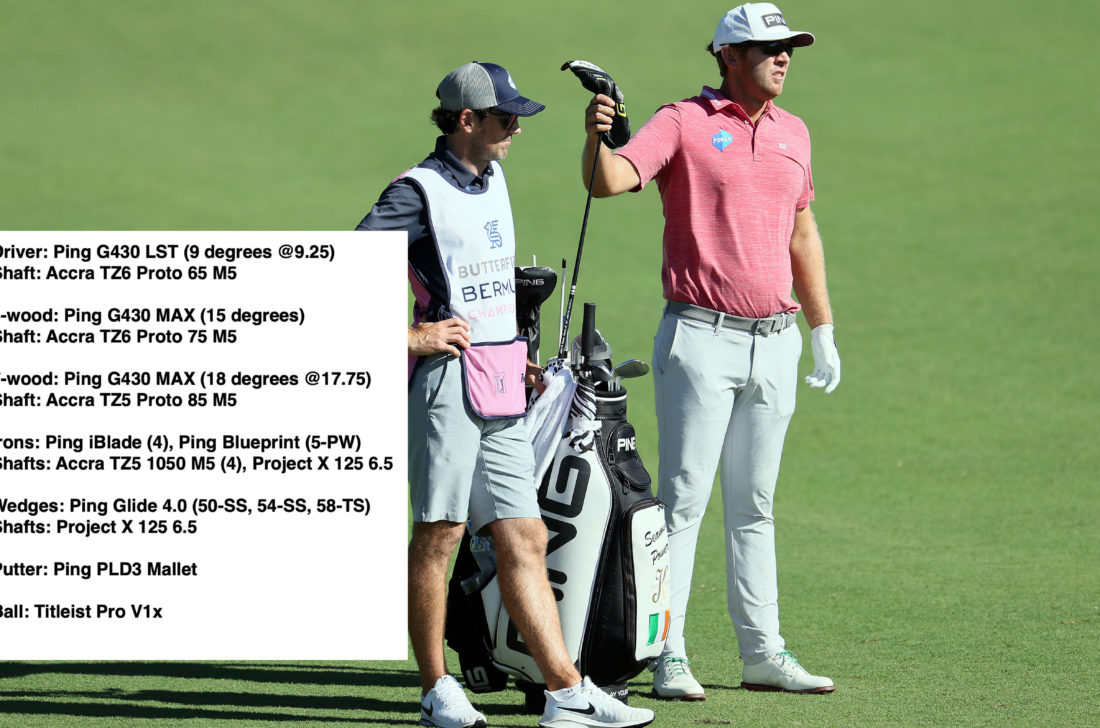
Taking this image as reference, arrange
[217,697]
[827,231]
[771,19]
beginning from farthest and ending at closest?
[827,231] → [771,19] → [217,697]

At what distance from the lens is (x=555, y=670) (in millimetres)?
4012

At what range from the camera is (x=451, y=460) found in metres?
4.02

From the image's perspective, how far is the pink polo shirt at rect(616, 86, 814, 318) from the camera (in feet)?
15.2

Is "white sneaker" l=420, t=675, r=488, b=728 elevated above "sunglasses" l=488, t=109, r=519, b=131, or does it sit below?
below

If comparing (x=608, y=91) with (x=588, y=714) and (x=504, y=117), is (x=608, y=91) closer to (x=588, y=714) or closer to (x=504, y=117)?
(x=504, y=117)

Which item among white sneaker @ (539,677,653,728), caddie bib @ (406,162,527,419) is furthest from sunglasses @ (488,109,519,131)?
white sneaker @ (539,677,653,728)

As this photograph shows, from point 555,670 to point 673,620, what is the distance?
726 mm

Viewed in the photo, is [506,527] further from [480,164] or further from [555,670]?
[480,164]

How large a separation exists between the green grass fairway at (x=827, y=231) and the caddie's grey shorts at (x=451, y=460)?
0.30m

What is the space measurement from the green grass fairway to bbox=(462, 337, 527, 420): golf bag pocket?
33 centimetres

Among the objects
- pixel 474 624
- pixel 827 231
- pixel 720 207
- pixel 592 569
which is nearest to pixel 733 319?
pixel 720 207

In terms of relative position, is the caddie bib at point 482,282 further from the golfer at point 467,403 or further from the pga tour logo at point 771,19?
the pga tour logo at point 771,19

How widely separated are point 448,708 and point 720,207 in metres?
1.78

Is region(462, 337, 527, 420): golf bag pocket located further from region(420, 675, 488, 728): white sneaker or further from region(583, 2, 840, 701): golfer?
region(420, 675, 488, 728): white sneaker
